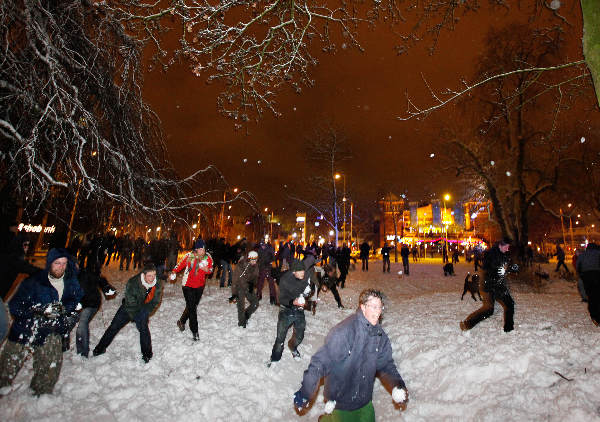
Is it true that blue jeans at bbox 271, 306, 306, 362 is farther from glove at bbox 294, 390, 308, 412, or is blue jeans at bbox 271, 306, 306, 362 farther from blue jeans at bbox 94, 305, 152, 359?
glove at bbox 294, 390, 308, 412

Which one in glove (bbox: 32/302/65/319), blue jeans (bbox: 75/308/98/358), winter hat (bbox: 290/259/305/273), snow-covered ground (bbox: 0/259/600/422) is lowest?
snow-covered ground (bbox: 0/259/600/422)

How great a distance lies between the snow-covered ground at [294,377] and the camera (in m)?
4.02

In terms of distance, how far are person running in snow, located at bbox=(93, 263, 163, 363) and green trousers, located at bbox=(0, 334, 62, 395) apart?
1.08 m

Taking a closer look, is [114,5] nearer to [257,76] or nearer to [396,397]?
[257,76]

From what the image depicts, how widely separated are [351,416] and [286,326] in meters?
2.92

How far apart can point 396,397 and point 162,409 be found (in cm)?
323

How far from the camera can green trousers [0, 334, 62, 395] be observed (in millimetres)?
4020

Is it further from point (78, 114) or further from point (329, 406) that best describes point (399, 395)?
point (78, 114)

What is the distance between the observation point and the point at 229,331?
735cm

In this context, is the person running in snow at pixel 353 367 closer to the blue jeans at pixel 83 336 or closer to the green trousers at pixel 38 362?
the green trousers at pixel 38 362

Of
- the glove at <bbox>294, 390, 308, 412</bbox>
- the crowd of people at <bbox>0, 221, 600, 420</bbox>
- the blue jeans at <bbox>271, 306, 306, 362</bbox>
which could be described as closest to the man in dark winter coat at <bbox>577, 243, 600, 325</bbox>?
the crowd of people at <bbox>0, 221, 600, 420</bbox>

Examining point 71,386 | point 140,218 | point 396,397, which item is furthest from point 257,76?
point 71,386

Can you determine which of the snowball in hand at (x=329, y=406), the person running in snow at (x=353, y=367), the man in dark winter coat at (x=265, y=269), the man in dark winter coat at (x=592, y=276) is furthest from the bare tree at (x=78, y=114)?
the man in dark winter coat at (x=592, y=276)

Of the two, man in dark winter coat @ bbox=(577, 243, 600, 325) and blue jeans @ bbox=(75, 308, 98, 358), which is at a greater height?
man in dark winter coat @ bbox=(577, 243, 600, 325)
